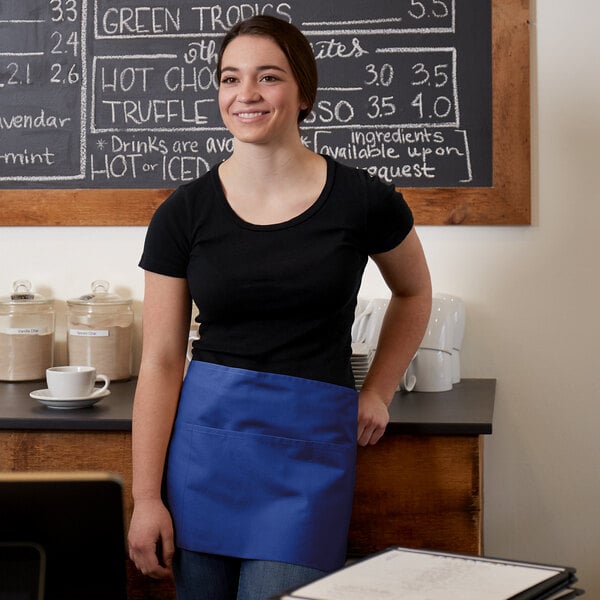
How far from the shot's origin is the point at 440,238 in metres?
2.20

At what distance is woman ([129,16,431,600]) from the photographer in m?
1.40

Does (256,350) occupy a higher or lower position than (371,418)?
higher

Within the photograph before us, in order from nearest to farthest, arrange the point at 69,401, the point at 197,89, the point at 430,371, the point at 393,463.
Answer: the point at 393,463, the point at 69,401, the point at 430,371, the point at 197,89

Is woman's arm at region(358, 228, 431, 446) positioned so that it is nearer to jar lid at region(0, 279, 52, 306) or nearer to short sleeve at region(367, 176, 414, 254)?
short sleeve at region(367, 176, 414, 254)

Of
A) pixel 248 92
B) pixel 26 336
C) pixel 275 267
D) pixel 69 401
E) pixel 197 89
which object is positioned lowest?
pixel 69 401

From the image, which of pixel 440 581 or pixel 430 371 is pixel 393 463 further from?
pixel 440 581

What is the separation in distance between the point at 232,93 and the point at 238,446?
1.75 feet

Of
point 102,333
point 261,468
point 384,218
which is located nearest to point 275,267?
point 384,218

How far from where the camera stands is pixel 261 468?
1.41 meters

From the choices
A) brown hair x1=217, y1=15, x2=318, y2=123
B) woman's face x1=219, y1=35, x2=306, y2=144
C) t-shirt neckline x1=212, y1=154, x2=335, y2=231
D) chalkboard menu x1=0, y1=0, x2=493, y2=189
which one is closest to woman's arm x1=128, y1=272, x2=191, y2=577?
t-shirt neckline x1=212, y1=154, x2=335, y2=231

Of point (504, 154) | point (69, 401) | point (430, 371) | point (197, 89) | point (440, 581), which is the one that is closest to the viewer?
Answer: point (440, 581)

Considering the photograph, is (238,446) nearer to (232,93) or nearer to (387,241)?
(387,241)

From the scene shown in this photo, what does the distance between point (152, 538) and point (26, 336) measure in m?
0.91

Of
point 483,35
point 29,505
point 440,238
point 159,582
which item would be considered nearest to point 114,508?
point 29,505
